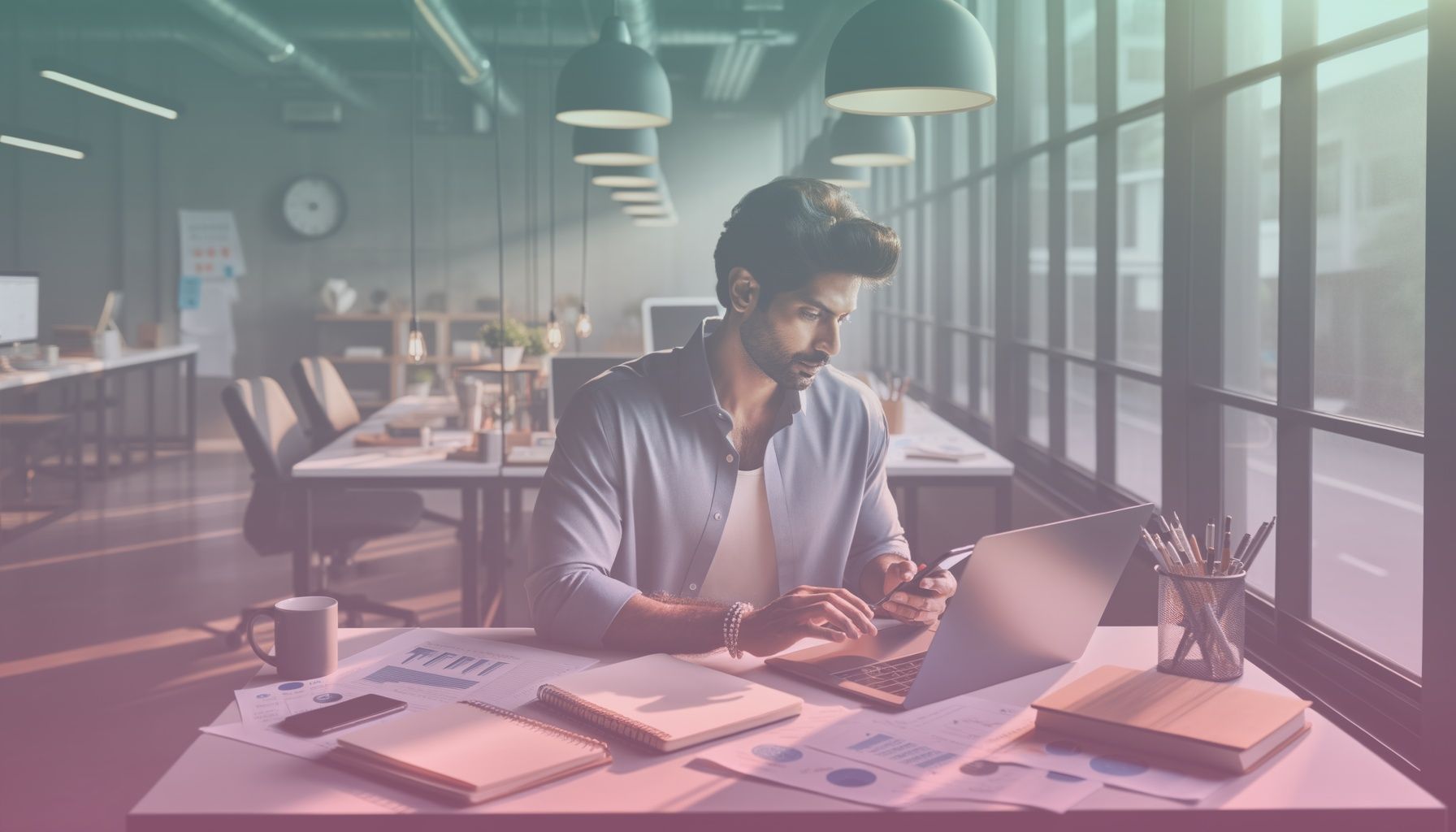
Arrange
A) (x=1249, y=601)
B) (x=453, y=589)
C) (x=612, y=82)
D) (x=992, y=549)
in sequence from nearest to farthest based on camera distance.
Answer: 1. (x=992, y=549)
2. (x=1249, y=601)
3. (x=612, y=82)
4. (x=453, y=589)

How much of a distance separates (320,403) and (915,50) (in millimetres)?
3933

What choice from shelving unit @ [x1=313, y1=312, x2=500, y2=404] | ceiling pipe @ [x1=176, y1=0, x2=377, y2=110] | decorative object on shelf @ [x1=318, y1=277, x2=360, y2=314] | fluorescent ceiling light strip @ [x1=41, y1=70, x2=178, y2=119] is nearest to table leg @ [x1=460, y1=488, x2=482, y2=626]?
fluorescent ceiling light strip @ [x1=41, y1=70, x2=178, y2=119]

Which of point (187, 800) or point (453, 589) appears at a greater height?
point (187, 800)

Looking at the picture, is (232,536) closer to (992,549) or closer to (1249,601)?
(1249,601)

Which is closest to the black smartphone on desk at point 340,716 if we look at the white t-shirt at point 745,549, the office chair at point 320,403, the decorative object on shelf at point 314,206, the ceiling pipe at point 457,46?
the white t-shirt at point 745,549

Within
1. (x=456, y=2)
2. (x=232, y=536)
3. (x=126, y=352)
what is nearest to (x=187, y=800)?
(x=232, y=536)

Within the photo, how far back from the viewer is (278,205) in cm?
1024

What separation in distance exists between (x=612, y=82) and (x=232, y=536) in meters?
4.14

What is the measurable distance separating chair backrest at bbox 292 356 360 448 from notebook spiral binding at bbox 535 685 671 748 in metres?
4.15

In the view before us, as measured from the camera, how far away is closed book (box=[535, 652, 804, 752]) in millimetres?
1328

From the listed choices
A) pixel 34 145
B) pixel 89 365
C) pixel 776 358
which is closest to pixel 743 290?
pixel 776 358

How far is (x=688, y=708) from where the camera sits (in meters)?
1.39

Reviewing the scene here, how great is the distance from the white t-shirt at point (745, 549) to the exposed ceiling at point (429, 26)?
198 inches

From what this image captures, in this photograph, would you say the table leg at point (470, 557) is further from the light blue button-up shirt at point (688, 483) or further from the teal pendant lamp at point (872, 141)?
the light blue button-up shirt at point (688, 483)
